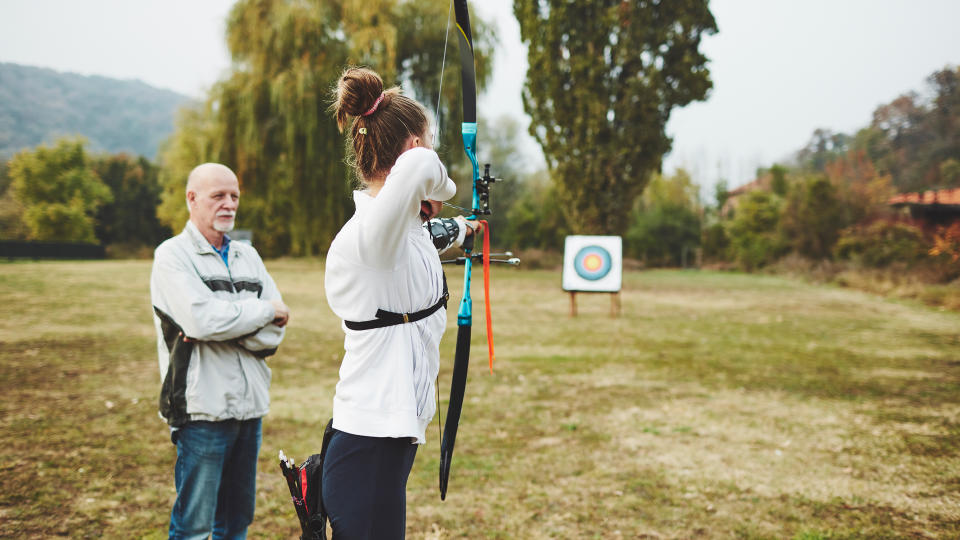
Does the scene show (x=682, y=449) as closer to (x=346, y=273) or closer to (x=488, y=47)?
(x=346, y=273)

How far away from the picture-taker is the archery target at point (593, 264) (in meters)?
10.7

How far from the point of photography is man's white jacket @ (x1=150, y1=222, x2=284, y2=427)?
1.89m

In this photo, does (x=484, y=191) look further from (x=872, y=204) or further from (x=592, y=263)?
(x=872, y=204)

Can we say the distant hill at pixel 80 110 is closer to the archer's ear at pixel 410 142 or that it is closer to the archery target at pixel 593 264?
the archery target at pixel 593 264

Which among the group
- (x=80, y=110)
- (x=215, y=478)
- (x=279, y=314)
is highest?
(x=80, y=110)

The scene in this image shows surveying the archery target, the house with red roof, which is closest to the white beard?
the archery target

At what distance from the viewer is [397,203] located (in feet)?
3.46

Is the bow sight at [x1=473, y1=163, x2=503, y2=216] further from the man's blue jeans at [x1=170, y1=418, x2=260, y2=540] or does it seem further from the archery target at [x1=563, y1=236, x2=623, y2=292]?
the archery target at [x1=563, y1=236, x2=623, y2=292]

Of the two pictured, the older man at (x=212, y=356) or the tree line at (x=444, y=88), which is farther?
the tree line at (x=444, y=88)

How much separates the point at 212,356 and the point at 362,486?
1.02 meters

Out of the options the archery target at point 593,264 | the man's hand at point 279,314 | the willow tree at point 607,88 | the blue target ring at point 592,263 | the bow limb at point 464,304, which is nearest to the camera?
the bow limb at point 464,304

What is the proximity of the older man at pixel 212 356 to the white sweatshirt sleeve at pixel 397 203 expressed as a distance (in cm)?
105

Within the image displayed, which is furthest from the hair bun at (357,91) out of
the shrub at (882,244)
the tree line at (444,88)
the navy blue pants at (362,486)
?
the shrub at (882,244)

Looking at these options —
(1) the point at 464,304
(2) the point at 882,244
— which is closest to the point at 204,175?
(1) the point at 464,304
